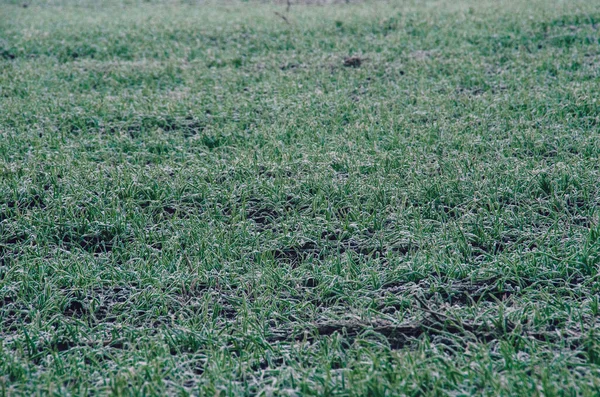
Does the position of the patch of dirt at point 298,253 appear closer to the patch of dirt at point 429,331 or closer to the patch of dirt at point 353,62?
the patch of dirt at point 429,331

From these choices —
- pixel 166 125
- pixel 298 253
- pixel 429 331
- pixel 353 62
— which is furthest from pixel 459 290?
pixel 353 62

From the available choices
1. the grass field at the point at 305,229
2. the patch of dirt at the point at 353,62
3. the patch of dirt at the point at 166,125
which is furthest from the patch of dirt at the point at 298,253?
the patch of dirt at the point at 353,62

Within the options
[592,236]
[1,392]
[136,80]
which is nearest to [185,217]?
[1,392]

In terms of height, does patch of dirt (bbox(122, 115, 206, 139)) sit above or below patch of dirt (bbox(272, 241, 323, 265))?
above

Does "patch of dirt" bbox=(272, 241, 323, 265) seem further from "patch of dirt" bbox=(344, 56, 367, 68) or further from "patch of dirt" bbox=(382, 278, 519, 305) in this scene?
"patch of dirt" bbox=(344, 56, 367, 68)

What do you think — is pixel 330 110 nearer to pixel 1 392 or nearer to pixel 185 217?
→ pixel 185 217

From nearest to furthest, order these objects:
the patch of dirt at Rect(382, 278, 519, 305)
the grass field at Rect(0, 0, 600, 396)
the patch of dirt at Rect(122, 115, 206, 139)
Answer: the grass field at Rect(0, 0, 600, 396)
the patch of dirt at Rect(382, 278, 519, 305)
the patch of dirt at Rect(122, 115, 206, 139)

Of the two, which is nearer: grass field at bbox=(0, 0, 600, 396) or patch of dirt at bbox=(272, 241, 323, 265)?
grass field at bbox=(0, 0, 600, 396)

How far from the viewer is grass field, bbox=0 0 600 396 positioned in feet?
6.39

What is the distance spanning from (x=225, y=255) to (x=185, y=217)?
0.43 metres

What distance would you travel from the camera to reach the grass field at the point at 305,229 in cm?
195

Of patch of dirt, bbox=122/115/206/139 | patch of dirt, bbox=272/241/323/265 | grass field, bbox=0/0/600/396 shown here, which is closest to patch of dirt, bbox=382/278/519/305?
grass field, bbox=0/0/600/396

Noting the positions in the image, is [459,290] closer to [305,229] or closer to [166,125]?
[305,229]

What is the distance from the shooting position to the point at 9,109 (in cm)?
458
